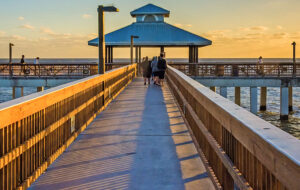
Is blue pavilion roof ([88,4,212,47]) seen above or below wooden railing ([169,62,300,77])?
above

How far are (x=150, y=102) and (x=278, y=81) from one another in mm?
23244

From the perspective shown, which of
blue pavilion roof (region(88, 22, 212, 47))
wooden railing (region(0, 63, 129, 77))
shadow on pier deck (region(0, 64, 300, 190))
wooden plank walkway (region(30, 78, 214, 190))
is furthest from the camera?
blue pavilion roof (region(88, 22, 212, 47))

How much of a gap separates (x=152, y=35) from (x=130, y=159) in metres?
37.1

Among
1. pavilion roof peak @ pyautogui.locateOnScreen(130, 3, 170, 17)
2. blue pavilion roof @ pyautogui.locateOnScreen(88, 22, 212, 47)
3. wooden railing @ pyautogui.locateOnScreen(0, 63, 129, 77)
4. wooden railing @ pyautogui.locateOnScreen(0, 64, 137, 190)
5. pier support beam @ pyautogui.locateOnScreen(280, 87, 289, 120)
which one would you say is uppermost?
pavilion roof peak @ pyautogui.locateOnScreen(130, 3, 170, 17)

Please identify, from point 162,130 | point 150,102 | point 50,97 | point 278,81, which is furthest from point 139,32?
point 50,97

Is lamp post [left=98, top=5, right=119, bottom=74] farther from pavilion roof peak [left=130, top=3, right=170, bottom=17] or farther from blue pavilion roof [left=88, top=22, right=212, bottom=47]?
pavilion roof peak [left=130, top=3, right=170, bottom=17]

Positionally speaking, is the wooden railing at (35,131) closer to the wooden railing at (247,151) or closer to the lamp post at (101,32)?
the wooden railing at (247,151)

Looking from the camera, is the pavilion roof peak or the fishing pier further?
the pavilion roof peak

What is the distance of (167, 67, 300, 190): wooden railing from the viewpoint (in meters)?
2.31

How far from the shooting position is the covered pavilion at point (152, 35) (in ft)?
133

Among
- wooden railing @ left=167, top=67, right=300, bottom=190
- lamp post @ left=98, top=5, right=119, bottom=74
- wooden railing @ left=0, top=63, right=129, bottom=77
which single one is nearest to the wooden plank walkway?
wooden railing @ left=167, top=67, right=300, bottom=190

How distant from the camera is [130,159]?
6199 millimetres

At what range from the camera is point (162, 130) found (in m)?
8.62

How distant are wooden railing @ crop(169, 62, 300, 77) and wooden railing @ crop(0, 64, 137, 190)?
2782cm
